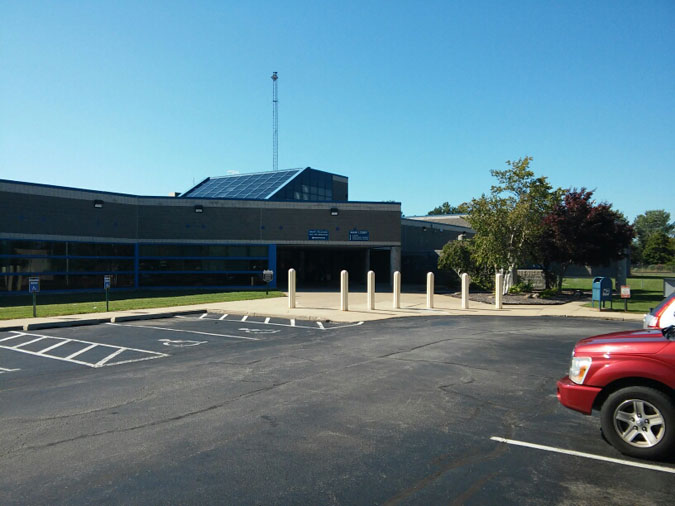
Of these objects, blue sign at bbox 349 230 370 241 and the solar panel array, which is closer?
blue sign at bbox 349 230 370 241

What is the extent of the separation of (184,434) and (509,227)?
22790 mm

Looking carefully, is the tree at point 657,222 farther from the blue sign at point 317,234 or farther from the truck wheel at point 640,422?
the truck wheel at point 640,422

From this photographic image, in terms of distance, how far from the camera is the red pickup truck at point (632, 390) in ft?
15.6

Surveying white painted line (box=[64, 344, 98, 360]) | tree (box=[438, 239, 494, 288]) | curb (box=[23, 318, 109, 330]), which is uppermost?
tree (box=[438, 239, 494, 288])

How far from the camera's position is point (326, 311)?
18562 mm

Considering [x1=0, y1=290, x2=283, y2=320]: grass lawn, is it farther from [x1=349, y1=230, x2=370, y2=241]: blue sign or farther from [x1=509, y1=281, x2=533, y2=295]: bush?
[x1=509, y1=281, x2=533, y2=295]: bush

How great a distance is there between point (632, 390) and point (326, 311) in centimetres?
1410

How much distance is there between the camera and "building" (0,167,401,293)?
25.1 metres

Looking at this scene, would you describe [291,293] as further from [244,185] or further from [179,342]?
[244,185]

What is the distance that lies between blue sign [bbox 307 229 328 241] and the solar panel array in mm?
6610

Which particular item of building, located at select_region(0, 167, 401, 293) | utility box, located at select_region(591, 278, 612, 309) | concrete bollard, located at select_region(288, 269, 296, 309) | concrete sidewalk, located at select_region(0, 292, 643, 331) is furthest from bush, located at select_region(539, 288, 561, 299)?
concrete bollard, located at select_region(288, 269, 296, 309)

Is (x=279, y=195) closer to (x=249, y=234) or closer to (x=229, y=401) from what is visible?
(x=249, y=234)

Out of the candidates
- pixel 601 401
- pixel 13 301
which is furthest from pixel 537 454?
pixel 13 301

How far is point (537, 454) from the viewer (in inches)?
197
